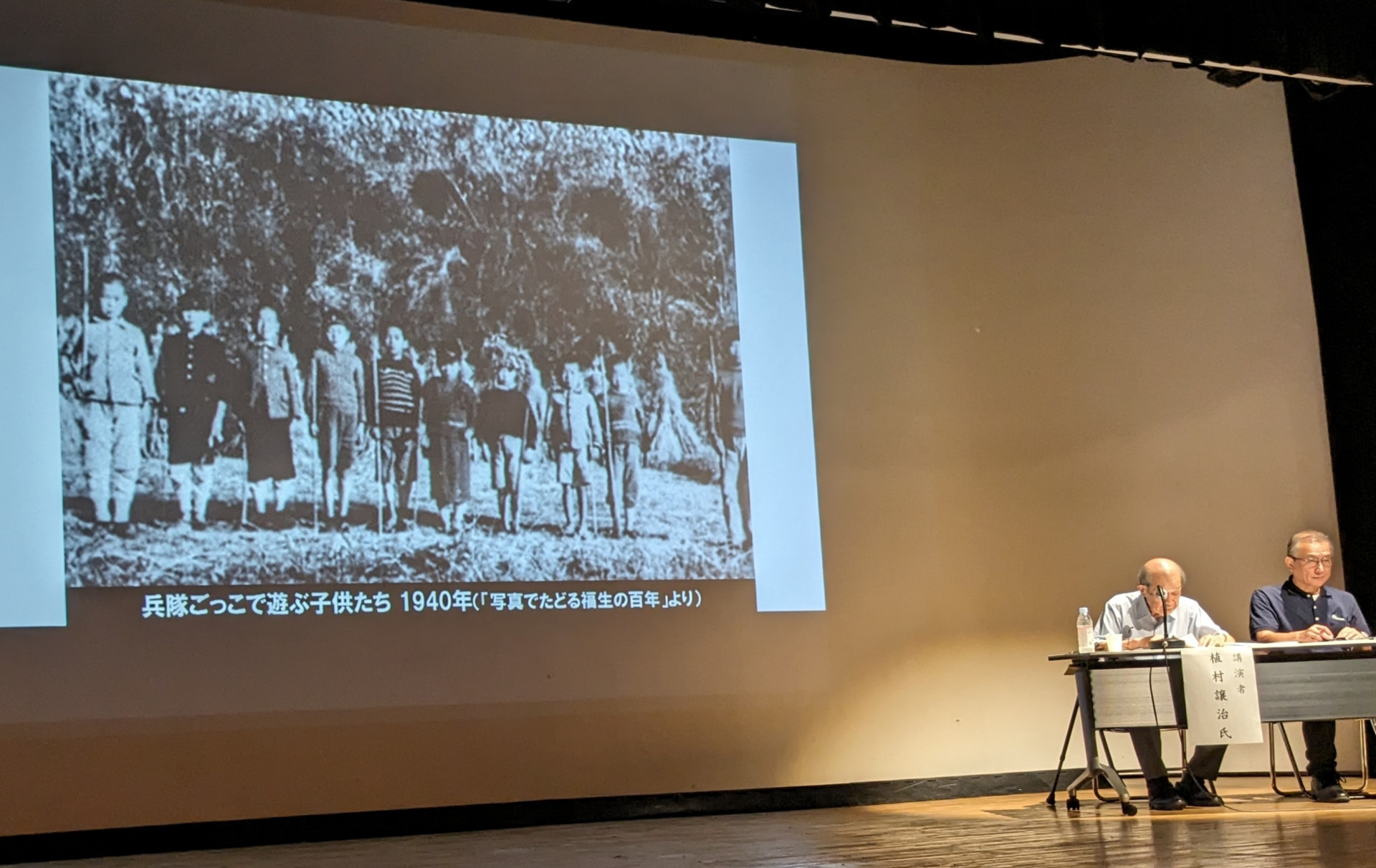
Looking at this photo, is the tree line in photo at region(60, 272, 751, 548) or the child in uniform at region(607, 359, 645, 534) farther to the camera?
the child in uniform at region(607, 359, 645, 534)

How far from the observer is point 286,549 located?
5375 mm

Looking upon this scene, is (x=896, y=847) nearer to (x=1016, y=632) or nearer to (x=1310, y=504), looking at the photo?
(x=1016, y=632)

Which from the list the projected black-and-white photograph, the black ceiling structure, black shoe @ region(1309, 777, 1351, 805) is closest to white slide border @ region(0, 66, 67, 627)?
the projected black-and-white photograph

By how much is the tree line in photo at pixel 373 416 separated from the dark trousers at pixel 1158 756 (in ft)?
6.05

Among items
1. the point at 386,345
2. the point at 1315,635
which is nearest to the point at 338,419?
the point at 386,345

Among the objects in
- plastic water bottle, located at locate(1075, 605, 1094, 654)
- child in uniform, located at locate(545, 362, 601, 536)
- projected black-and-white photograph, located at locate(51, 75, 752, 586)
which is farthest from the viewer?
child in uniform, located at locate(545, 362, 601, 536)

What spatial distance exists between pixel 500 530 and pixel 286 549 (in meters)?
0.86

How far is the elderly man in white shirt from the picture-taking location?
5.21 meters

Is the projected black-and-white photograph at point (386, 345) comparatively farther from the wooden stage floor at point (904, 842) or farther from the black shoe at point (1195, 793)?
the black shoe at point (1195, 793)

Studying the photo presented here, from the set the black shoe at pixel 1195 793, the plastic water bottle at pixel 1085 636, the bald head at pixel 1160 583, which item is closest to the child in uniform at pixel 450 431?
the plastic water bottle at pixel 1085 636

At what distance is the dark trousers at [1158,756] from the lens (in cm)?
521

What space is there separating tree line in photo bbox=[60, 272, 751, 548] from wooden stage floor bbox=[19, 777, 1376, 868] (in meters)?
1.24

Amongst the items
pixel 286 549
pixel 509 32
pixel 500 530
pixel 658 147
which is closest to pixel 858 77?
pixel 658 147

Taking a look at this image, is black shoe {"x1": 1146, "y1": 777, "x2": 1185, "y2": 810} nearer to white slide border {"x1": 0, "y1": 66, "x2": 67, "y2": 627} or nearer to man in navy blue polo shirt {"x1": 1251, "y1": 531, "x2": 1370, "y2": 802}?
man in navy blue polo shirt {"x1": 1251, "y1": 531, "x2": 1370, "y2": 802}
